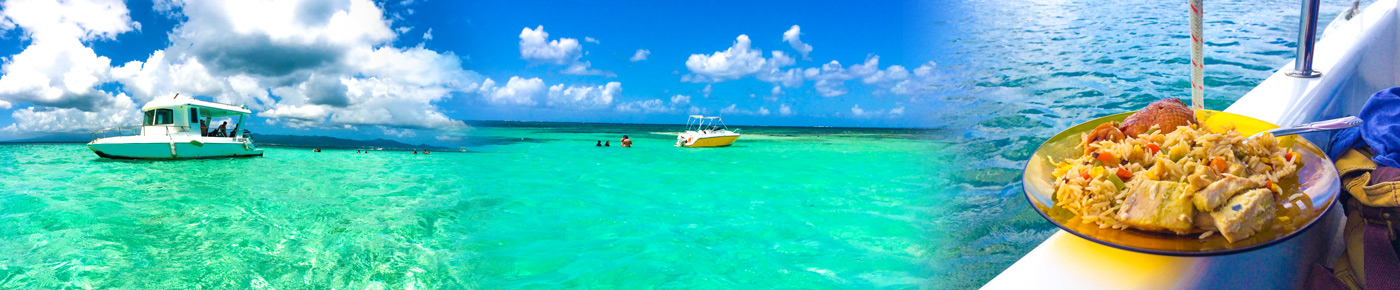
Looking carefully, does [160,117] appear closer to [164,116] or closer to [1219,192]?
[164,116]

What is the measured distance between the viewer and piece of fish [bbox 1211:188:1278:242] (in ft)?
2.90

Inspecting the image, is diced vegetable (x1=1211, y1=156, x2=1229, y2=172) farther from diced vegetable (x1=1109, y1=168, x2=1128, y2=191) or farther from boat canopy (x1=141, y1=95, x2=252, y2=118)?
boat canopy (x1=141, y1=95, x2=252, y2=118)

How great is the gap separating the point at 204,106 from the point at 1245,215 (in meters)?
20.4

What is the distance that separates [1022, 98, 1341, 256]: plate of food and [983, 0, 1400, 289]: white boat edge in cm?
5

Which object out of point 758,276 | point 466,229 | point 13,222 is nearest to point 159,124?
point 13,222

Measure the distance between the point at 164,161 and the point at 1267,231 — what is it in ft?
67.1

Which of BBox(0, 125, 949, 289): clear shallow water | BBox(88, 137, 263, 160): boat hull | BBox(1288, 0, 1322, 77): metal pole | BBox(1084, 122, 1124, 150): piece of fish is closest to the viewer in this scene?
BBox(1084, 122, 1124, 150): piece of fish


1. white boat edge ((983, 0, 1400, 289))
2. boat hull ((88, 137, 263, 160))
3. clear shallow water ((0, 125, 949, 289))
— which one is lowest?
clear shallow water ((0, 125, 949, 289))

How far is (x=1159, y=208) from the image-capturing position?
0.95 metres

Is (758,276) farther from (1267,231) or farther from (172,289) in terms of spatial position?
(172,289)

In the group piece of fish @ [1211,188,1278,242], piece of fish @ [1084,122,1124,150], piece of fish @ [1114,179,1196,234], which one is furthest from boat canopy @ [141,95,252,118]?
piece of fish @ [1211,188,1278,242]

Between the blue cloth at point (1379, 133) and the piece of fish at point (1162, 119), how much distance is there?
1.21 ft

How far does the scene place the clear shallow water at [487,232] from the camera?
379cm

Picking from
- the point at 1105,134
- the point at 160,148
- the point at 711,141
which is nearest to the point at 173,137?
the point at 160,148
